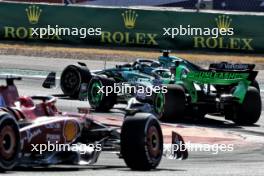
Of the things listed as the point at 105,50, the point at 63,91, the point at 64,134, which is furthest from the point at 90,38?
the point at 64,134

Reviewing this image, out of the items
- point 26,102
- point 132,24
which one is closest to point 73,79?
point 26,102

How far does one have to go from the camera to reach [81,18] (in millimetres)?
30250

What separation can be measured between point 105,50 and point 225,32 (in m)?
4.02

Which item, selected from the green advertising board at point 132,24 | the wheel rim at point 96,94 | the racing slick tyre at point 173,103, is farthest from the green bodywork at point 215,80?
the green advertising board at point 132,24

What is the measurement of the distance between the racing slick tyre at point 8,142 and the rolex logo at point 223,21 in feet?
67.0

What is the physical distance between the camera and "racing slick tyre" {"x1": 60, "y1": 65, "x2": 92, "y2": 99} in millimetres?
19859

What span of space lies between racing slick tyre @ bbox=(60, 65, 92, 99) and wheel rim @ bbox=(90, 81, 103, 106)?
1.05m

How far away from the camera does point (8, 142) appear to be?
9.30 metres

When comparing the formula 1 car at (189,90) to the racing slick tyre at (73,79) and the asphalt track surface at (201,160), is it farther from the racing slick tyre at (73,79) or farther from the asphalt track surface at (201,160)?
the racing slick tyre at (73,79)

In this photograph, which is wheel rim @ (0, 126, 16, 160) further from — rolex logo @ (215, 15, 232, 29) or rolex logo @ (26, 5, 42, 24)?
rolex logo @ (26, 5, 42, 24)

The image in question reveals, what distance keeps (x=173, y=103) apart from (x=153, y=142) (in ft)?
23.5

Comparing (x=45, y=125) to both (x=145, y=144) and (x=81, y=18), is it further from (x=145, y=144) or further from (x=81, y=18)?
(x=81, y=18)

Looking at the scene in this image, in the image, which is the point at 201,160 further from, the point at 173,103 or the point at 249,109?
the point at 249,109

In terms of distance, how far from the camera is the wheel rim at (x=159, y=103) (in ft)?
57.6
